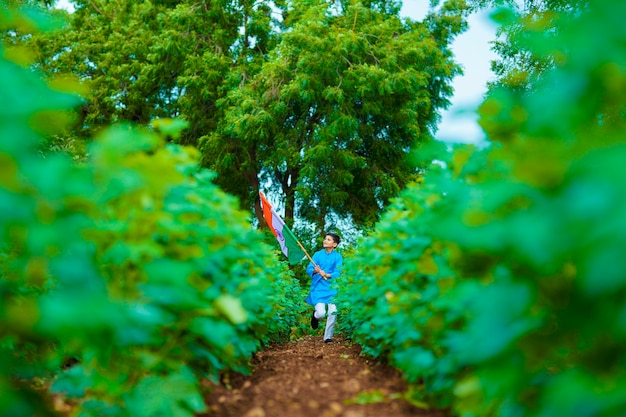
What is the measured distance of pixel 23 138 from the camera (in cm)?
226

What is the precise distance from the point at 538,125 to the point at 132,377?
7.61 feet

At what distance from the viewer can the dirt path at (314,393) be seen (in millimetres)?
3734

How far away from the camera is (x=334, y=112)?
18.1 metres

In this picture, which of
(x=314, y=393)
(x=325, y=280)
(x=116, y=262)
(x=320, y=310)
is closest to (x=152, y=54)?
(x=325, y=280)

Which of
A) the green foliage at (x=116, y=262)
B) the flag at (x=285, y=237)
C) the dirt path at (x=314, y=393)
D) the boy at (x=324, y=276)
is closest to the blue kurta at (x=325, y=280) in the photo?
the boy at (x=324, y=276)

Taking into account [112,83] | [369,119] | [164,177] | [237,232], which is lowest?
[164,177]

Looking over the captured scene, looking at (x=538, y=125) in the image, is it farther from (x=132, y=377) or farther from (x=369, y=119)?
(x=369, y=119)

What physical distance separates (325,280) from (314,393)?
6554 millimetres

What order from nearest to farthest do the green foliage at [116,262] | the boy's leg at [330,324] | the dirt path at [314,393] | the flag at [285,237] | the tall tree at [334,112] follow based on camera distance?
the green foliage at [116,262], the dirt path at [314,393], the boy's leg at [330,324], the flag at [285,237], the tall tree at [334,112]

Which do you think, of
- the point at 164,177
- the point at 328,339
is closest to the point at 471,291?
the point at 164,177

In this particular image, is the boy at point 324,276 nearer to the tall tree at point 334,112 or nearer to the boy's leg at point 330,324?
the boy's leg at point 330,324

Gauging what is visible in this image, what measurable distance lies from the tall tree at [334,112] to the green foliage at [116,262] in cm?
1420

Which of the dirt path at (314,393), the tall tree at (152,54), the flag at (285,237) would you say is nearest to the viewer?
the dirt path at (314,393)

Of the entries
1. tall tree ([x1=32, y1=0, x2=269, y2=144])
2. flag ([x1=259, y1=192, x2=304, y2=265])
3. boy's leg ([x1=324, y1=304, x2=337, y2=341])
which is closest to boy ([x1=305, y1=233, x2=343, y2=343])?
boy's leg ([x1=324, y1=304, x2=337, y2=341])
